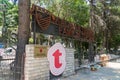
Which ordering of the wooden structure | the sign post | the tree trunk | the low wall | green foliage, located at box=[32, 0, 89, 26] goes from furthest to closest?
green foliage, located at box=[32, 0, 89, 26] < the sign post < the wooden structure < the tree trunk < the low wall

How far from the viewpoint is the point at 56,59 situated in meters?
8.72

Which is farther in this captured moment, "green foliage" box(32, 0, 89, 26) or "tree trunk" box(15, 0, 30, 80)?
"green foliage" box(32, 0, 89, 26)

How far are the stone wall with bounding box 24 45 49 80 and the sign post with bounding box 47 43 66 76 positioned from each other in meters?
0.19

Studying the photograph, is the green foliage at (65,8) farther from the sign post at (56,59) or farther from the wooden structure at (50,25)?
the sign post at (56,59)

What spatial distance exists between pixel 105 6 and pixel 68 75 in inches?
822

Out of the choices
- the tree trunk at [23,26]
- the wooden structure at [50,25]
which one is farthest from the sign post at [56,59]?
the tree trunk at [23,26]

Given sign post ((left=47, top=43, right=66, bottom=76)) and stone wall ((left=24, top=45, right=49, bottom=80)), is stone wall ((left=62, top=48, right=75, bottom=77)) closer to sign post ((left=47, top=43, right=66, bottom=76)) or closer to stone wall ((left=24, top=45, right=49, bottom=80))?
sign post ((left=47, top=43, right=66, bottom=76))

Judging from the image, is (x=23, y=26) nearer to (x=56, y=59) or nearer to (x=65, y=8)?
(x=56, y=59)

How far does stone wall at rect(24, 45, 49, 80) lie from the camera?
24.5 ft

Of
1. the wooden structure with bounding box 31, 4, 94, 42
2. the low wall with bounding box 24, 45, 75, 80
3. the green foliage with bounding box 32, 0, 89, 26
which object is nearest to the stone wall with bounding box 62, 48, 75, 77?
the wooden structure with bounding box 31, 4, 94, 42

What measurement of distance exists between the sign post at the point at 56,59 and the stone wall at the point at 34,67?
0.62ft

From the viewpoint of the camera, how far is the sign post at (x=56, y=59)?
335 inches

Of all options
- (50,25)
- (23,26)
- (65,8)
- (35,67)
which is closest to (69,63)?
(50,25)

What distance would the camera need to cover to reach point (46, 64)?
28.2 feet
